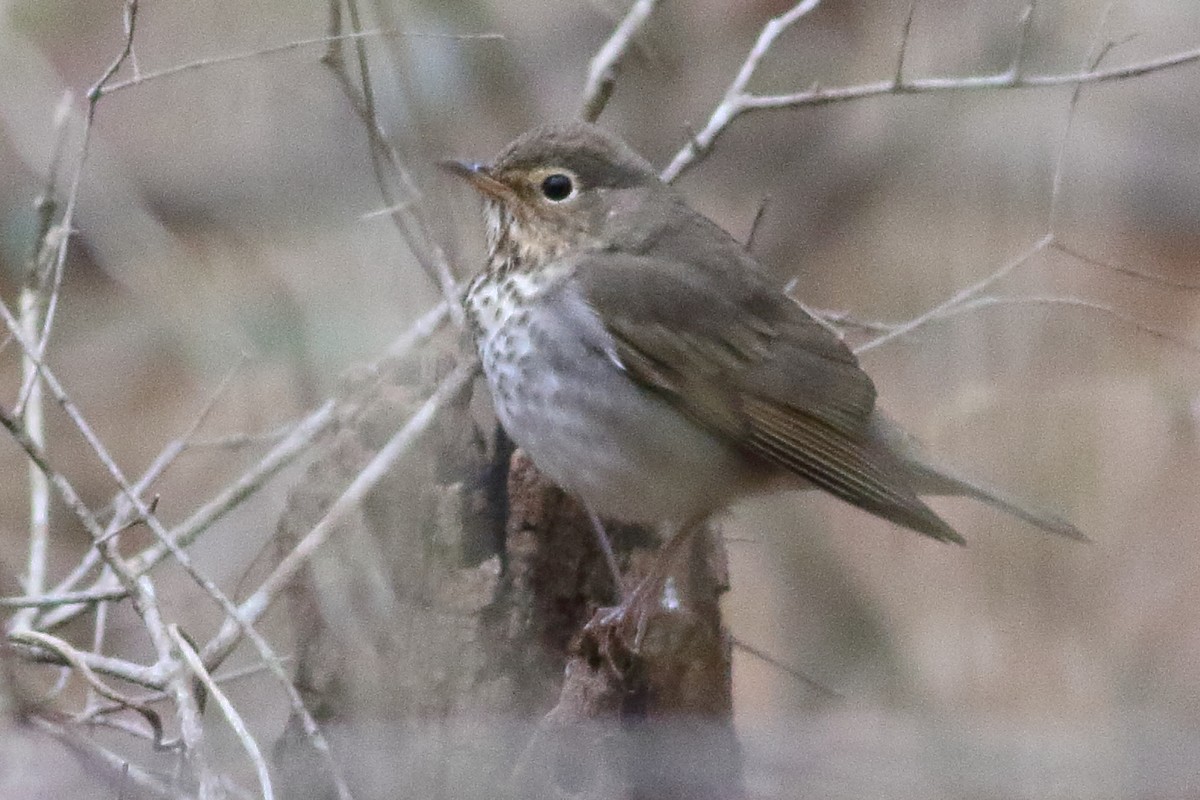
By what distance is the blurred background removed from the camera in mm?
3350

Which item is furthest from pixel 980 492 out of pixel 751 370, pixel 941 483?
pixel 751 370

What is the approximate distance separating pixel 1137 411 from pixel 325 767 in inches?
113

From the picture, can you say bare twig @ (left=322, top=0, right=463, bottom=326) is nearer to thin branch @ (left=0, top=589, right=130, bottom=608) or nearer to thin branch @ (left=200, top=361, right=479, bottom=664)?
thin branch @ (left=200, top=361, right=479, bottom=664)

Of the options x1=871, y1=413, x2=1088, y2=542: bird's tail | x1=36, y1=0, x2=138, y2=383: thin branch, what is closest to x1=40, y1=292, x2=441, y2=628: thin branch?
x1=36, y1=0, x2=138, y2=383: thin branch

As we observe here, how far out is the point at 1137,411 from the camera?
4.37 metres

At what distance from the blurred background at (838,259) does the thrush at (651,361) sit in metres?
0.22

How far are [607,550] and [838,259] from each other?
7.24 ft

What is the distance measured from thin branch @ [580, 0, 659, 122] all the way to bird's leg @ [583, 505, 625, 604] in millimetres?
1049

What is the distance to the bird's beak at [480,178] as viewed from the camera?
272 centimetres

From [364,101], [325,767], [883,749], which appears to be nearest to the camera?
[883,749]

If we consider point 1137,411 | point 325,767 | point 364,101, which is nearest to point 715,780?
point 325,767

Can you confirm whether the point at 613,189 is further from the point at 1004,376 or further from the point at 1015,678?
the point at 1015,678

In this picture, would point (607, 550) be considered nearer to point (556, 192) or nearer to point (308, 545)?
point (308, 545)

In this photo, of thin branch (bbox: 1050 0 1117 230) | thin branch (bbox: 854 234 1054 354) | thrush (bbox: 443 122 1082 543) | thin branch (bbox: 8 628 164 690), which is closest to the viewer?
thin branch (bbox: 8 628 164 690)
